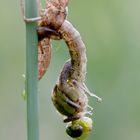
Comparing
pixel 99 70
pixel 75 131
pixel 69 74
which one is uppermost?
pixel 69 74

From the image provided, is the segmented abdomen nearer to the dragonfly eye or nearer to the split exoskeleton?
the split exoskeleton

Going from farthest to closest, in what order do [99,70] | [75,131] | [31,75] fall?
[99,70]
[75,131]
[31,75]

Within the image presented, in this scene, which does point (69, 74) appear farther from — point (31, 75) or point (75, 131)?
point (31, 75)

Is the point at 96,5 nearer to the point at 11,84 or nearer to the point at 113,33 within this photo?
the point at 113,33

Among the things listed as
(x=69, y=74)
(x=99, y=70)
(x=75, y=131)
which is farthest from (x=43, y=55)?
(x=99, y=70)

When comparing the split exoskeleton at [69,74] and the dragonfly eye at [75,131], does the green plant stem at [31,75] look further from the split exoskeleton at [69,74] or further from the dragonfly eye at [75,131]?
the dragonfly eye at [75,131]

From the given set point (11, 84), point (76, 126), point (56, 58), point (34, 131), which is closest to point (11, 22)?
point (11, 84)

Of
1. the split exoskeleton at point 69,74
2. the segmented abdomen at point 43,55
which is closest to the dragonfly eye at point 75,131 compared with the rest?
the split exoskeleton at point 69,74

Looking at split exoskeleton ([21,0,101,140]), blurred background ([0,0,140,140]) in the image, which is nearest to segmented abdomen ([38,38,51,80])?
split exoskeleton ([21,0,101,140])
